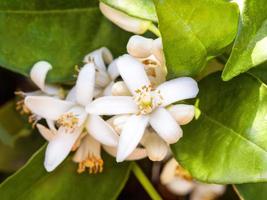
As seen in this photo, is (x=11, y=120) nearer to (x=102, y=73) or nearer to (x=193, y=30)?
(x=102, y=73)

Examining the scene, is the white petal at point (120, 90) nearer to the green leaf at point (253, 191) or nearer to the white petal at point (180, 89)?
the white petal at point (180, 89)

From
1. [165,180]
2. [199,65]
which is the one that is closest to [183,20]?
[199,65]

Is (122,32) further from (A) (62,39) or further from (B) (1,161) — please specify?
(B) (1,161)

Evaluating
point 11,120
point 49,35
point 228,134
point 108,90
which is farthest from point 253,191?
point 11,120

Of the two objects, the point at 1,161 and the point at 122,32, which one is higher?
the point at 122,32

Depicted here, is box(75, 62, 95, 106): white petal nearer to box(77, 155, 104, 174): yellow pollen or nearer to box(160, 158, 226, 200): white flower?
box(77, 155, 104, 174): yellow pollen

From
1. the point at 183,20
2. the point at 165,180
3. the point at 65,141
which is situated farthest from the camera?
the point at 165,180
